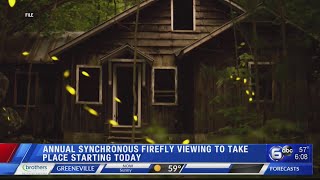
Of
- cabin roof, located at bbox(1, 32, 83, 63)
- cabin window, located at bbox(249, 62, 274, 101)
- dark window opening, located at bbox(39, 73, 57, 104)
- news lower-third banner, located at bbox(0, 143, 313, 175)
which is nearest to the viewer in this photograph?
cabin window, located at bbox(249, 62, 274, 101)

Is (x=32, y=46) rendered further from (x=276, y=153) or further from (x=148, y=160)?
(x=276, y=153)

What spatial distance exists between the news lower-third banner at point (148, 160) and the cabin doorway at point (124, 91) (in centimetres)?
906

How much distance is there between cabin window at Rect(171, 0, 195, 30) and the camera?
15180 mm

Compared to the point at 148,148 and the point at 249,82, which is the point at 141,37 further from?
the point at 148,148

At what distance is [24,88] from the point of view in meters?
16.3

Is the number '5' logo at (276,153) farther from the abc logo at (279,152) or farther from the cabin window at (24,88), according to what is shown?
the cabin window at (24,88)

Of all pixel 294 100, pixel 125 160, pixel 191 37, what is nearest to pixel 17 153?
pixel 125 160

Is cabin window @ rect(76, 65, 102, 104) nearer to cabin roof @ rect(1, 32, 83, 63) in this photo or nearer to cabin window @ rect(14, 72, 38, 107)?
cabin roof @ rect(1, 32, 83, 63)

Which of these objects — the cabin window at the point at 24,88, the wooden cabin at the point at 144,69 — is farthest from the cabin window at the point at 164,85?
the cabin window at the point at 24,88

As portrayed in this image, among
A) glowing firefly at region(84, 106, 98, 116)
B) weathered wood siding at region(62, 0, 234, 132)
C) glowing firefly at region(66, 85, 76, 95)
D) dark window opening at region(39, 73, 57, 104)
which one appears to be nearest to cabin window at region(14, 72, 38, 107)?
dark window opening at region(39, 73, 57, 104)

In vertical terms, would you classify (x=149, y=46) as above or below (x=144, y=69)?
above

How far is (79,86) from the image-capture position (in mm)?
14664

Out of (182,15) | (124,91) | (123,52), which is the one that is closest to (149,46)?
(123,52)

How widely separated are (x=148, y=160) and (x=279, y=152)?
178cm
